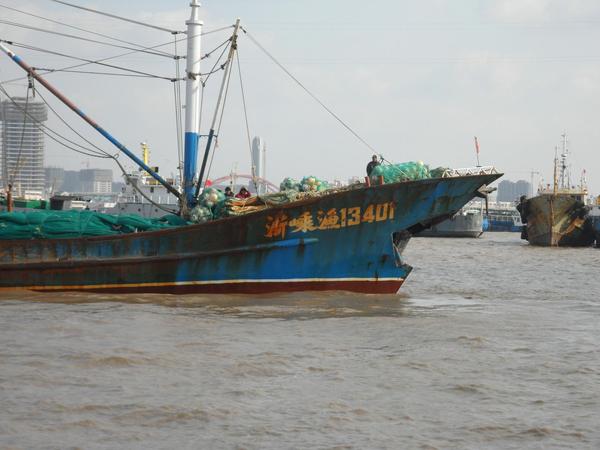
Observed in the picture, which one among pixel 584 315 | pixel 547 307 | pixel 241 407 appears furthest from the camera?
pixel 547 307

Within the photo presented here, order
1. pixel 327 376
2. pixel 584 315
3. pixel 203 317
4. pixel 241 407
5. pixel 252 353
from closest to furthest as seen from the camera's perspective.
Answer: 1. pixel 241 407
2. pixel 327 376
3. pixel 252 353
4. pixel 203 317
5. pixel 584 315

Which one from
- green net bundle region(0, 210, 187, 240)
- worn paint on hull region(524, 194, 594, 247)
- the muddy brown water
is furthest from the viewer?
worn paint on hull region(524, 194, 594, 247)

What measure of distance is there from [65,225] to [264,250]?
3.36 meters

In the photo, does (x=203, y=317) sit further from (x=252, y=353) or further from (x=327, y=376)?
(x=327, y=376)

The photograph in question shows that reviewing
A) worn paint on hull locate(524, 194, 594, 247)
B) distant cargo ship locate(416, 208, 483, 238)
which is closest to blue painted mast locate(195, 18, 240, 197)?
worn paint on hull locate(524, 194, 594, 247)

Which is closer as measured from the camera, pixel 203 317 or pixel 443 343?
pixel 443 343

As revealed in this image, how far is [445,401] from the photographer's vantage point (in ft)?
23.6

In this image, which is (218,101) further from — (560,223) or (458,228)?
(458,228)

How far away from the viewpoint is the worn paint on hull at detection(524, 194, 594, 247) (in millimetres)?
47000

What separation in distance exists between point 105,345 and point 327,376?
2.61 meters

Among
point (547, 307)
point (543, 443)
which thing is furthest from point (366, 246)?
point (543, 443)

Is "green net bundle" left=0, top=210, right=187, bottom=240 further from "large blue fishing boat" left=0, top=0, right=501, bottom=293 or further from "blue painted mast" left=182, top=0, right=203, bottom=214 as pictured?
"blue painted mast" left=182, top=0, right=203, bottom=214

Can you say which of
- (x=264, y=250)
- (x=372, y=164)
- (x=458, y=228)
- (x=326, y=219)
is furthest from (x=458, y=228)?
(x=264, y=250)

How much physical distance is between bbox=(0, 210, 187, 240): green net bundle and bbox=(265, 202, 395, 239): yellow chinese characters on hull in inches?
84.3
